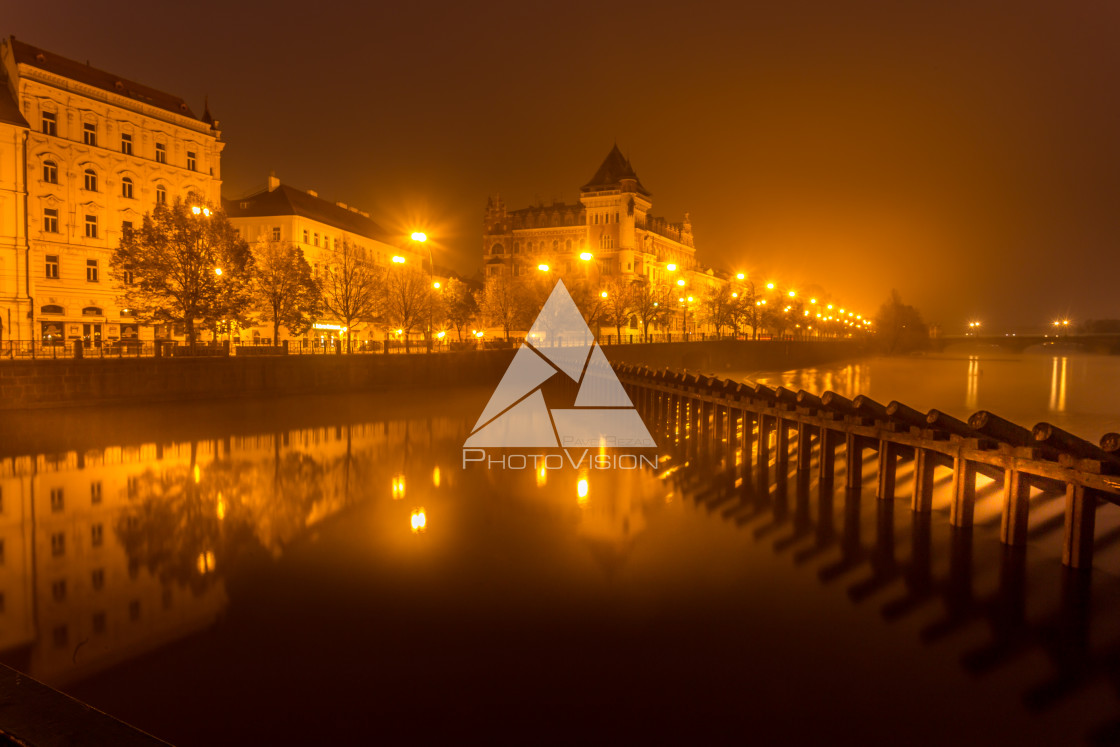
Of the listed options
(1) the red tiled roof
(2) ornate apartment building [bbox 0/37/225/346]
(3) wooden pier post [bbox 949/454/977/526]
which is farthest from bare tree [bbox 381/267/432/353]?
(3) wooden pier post [bbox 949/454/977/526]

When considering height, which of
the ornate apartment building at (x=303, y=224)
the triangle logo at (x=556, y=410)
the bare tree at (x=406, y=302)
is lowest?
the triangle logo at (x=556, y=410)

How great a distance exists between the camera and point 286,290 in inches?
2117

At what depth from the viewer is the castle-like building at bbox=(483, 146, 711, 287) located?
125m

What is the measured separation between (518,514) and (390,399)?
2899cm

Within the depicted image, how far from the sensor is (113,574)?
39.7ft

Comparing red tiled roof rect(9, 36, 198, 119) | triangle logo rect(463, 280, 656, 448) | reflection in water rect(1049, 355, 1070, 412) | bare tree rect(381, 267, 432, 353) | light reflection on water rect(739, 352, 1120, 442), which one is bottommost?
reflection in water rect(1049, 355, 1070, 412)

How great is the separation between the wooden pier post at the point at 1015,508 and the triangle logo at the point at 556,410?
14.4m

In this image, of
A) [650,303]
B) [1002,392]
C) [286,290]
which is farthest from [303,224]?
[1002,392]

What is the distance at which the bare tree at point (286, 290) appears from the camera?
53.2 m

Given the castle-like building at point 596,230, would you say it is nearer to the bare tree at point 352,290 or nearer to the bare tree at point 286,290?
the bare tree at point 352,290

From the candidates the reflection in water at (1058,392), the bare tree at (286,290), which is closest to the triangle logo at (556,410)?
the bare tree at (286,290)

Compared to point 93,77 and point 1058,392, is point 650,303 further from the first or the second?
point 93,77

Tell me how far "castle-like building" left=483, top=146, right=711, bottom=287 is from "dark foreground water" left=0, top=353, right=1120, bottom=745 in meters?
102

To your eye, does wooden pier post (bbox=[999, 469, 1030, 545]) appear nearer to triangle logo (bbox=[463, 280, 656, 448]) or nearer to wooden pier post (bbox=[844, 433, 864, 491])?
wooden pier post (bbox=[844, 433, 864, 491])
